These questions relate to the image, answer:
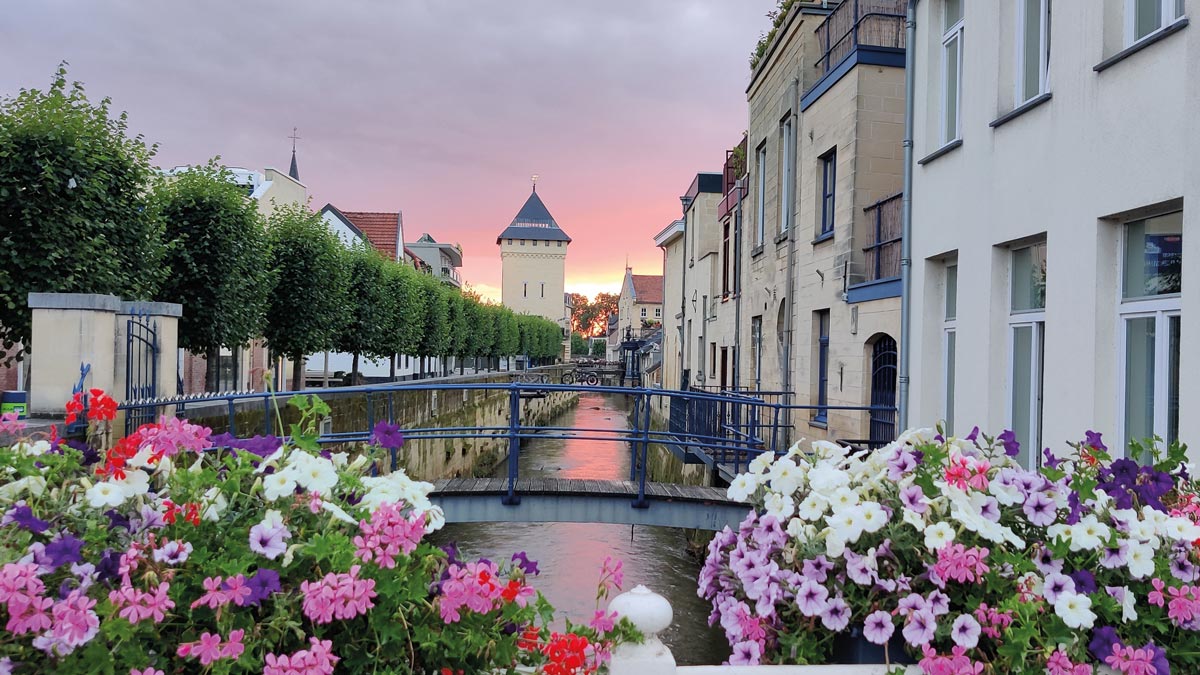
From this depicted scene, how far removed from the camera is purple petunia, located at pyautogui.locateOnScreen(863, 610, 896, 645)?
223 cm

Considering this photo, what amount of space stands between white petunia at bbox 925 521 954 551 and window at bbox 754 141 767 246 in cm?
1359

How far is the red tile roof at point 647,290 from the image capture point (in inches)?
3927

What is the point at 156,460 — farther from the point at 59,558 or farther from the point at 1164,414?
the point at 1164,414

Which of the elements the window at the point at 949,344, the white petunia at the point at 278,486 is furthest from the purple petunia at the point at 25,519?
the window at the point at 949,344

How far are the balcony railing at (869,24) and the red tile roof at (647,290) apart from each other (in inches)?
3408

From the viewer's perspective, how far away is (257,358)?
1069 inches

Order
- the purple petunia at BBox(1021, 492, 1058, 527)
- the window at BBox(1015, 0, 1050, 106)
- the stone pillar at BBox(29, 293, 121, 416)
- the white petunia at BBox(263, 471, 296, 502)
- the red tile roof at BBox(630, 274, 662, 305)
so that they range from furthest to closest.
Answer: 1. the red tile roof at BBox(630, 274, 662, 305)
2. the stone pillar at BBox(29, 293, 121, 416)
3. the window at BBox(1015, 0, 1050, 106)
4. the purple petunia at BBox(1021, 492, 1058, 527)
5. the white petunia at BBox(263, 471, 296, 502)

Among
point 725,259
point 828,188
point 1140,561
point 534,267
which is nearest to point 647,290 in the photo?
point 534,267

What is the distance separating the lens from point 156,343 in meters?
8.05

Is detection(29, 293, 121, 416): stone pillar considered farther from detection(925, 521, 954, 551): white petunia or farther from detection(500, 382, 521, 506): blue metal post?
detection(925, 521, 954, 551): white petunia

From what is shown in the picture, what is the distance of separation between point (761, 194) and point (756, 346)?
283cm

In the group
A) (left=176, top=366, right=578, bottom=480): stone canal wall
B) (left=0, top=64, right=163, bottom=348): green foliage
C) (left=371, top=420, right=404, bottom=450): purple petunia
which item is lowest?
(left=176, top=366, right=578, bottom=480): stone canal wall

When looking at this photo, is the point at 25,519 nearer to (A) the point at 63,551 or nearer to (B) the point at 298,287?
(A) the point at 63,551

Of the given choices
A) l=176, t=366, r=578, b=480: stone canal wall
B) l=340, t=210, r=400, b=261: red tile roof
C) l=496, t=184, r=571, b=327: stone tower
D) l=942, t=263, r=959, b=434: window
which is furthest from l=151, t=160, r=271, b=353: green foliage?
l=496, t=184, r=571, b=327: stone tower
